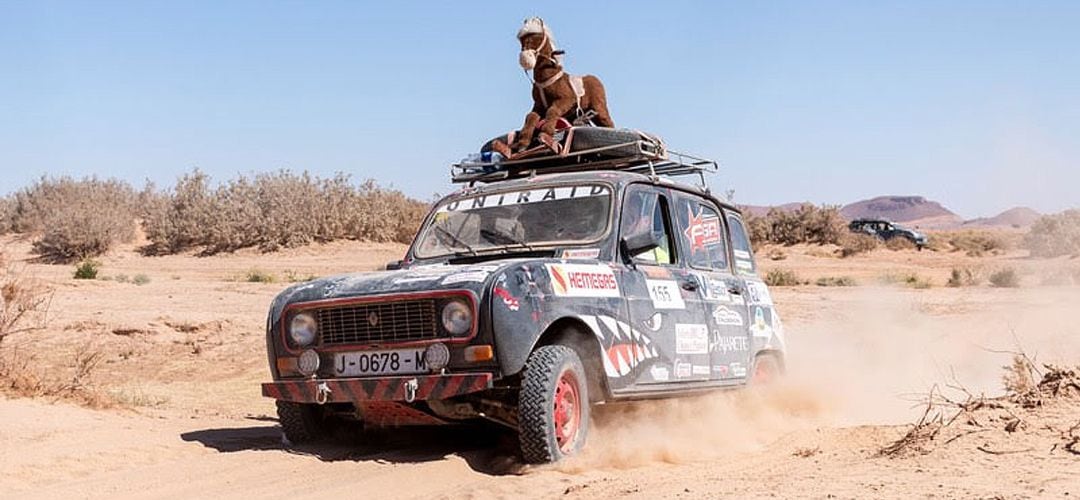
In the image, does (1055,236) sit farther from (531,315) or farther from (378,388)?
(378,388)

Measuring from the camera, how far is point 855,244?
A: 116 feet

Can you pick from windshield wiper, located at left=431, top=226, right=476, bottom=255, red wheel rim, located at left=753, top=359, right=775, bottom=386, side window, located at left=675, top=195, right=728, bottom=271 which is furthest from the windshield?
red wheel rim, located at left=753, top=359, right=775, bottom=386

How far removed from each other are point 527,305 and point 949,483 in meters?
2.38

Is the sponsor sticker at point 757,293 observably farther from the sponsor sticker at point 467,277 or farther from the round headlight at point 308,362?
the round headlight at point 308,362

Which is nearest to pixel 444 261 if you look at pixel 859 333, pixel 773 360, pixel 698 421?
→ pixel 698 421

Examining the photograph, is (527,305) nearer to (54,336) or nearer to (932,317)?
(54,336)

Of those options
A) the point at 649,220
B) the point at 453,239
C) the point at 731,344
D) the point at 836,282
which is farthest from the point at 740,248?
the point at 836,282

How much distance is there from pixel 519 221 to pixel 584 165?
1.13 metres

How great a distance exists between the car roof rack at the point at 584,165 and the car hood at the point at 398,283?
1.89 m

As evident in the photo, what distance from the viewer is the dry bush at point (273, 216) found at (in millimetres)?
31078

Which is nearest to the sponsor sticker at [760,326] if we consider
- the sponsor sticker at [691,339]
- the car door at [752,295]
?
the car door at [752,295]

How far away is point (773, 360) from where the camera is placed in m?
9.66

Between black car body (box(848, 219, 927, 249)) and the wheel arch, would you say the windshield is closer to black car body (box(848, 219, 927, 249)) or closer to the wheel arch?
the wheel arch

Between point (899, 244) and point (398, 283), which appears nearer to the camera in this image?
point (398, 283)
